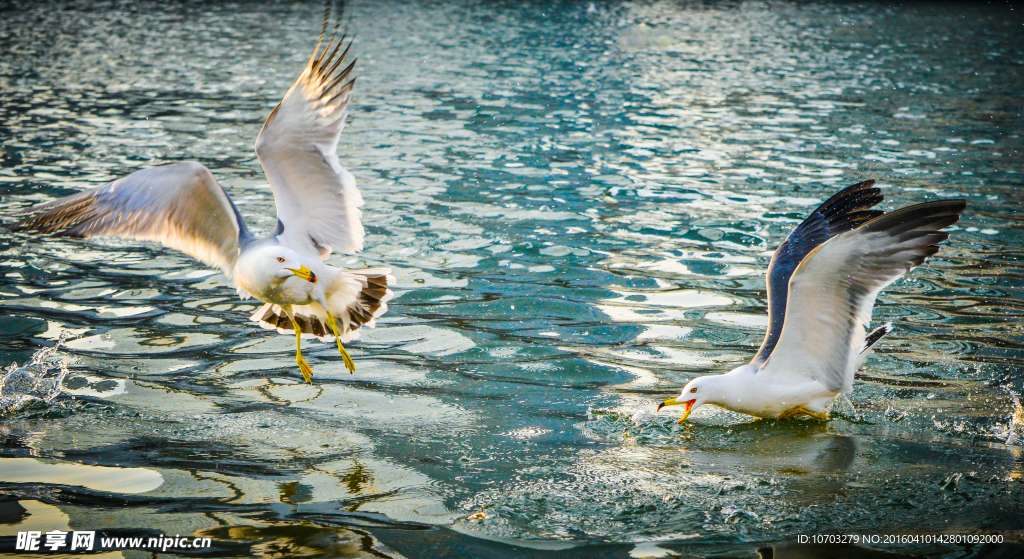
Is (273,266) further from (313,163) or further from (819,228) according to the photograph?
(819,228)

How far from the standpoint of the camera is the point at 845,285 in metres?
5.61

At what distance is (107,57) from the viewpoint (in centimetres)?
2431

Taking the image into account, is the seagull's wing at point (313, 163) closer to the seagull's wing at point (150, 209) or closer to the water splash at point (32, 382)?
the seagull's wing at point (150, 209)

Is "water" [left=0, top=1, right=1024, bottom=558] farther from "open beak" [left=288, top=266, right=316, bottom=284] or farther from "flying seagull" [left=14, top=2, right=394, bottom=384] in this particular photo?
"open beak" [left=288, top=266, right=316, bottom=284]

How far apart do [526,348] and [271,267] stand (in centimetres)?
205

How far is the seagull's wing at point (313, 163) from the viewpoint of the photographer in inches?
250

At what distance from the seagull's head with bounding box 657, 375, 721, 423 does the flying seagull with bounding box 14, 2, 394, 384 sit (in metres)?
2.14

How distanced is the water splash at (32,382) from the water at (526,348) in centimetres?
9

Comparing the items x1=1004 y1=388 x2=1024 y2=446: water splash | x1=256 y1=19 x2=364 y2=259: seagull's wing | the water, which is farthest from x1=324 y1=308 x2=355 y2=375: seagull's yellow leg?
x1=1004 y1=388 x2=1024 y2=446: water splash

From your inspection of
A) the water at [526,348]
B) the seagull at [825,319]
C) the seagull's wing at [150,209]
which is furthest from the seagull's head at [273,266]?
the seagull at [825,319]

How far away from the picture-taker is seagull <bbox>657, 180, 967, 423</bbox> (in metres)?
5.45

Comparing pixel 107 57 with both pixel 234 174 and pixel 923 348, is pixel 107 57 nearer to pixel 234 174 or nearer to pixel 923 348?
pixel 234 174

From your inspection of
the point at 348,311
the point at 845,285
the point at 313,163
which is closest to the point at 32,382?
the point at 348,311

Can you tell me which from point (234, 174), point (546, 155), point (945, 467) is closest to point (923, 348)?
point (945, 467)
